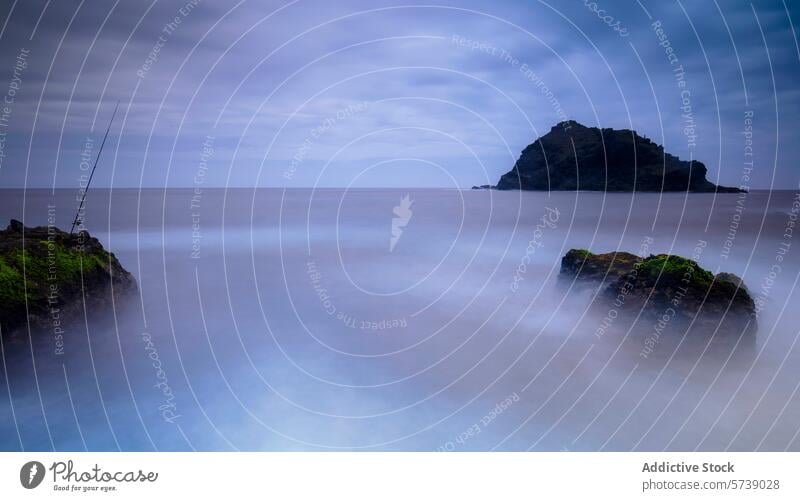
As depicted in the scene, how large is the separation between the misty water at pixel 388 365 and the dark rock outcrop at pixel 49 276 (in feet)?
0.64

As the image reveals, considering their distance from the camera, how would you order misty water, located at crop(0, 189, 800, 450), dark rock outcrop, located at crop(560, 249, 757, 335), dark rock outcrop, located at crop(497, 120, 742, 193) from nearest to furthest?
misty water, located at crop(0, 189, 800, 450) < dark rock outcrop, located at crop(560, 249, 757, 335) < dark rock outcrop, located at crop(497, 120, 742, 193)

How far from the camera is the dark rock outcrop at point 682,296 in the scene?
15.8ft

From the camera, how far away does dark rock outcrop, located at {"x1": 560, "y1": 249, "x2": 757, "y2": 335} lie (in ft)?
15.8

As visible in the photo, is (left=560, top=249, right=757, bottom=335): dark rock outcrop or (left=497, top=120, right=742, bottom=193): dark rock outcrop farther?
(left=497, top=120, right=742, bottom=193): dark rock outcrop

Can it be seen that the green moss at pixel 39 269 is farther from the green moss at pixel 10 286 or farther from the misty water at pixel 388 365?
the misty water at pixel 388 365

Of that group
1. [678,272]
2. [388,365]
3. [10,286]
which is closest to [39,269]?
[10,286]

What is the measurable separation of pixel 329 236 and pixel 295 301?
10.4 ft

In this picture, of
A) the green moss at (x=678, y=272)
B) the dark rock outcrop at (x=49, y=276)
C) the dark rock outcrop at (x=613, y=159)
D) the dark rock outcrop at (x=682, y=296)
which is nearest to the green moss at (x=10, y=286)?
the dark rock outcrop at (x=49, y=276)

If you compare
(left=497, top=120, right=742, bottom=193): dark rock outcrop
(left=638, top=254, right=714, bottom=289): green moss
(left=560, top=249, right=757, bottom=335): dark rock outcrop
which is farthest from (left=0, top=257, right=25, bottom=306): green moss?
(left=638, top=254, right=714, bottom=289): green moss

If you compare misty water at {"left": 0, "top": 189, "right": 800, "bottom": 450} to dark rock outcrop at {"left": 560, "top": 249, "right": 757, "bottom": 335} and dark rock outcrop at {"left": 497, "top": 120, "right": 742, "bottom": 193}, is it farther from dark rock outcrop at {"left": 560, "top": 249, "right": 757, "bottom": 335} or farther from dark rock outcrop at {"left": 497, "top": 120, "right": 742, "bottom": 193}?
dark rock outcrop at {"left": 497, "top": 120, "right": 742, "bottom": 193}

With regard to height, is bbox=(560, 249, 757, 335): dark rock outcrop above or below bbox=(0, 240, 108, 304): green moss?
below

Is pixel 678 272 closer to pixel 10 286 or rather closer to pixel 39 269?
pixel 39 269

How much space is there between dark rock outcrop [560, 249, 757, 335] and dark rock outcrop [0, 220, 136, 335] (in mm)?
6028
